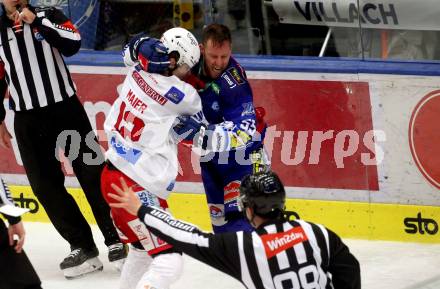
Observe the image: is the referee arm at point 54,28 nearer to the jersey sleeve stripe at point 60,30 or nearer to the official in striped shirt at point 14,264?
the jersey sleeve stripe at point 60,30

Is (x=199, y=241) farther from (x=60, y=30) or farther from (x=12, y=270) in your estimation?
(x=60, y=30)

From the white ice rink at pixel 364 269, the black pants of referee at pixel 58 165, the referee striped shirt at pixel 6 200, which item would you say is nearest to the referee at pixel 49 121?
the black pants of referee at pixel 58 165

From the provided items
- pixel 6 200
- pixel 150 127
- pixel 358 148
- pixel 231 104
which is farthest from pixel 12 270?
pixel 358 148

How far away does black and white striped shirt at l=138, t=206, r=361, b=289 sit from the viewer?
3.82 meters

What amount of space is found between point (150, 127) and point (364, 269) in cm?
158

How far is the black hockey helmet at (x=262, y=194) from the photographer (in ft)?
12.8

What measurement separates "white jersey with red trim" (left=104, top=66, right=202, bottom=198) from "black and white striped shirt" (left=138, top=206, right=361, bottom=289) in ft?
3.30

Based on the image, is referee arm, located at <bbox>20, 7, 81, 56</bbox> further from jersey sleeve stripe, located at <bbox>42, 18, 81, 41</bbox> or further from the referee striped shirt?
the referee striped shirt

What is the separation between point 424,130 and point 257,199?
2.45 m

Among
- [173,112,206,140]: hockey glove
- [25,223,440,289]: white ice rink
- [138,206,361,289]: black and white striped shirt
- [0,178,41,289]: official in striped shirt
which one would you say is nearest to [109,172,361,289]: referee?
[138,206,361,289]: black and white striped shirt

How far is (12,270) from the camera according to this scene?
4.32 meters

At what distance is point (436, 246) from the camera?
6.18m

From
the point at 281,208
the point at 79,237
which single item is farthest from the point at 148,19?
the point at 281,208

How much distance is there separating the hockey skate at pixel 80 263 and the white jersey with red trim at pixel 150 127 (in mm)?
1156
